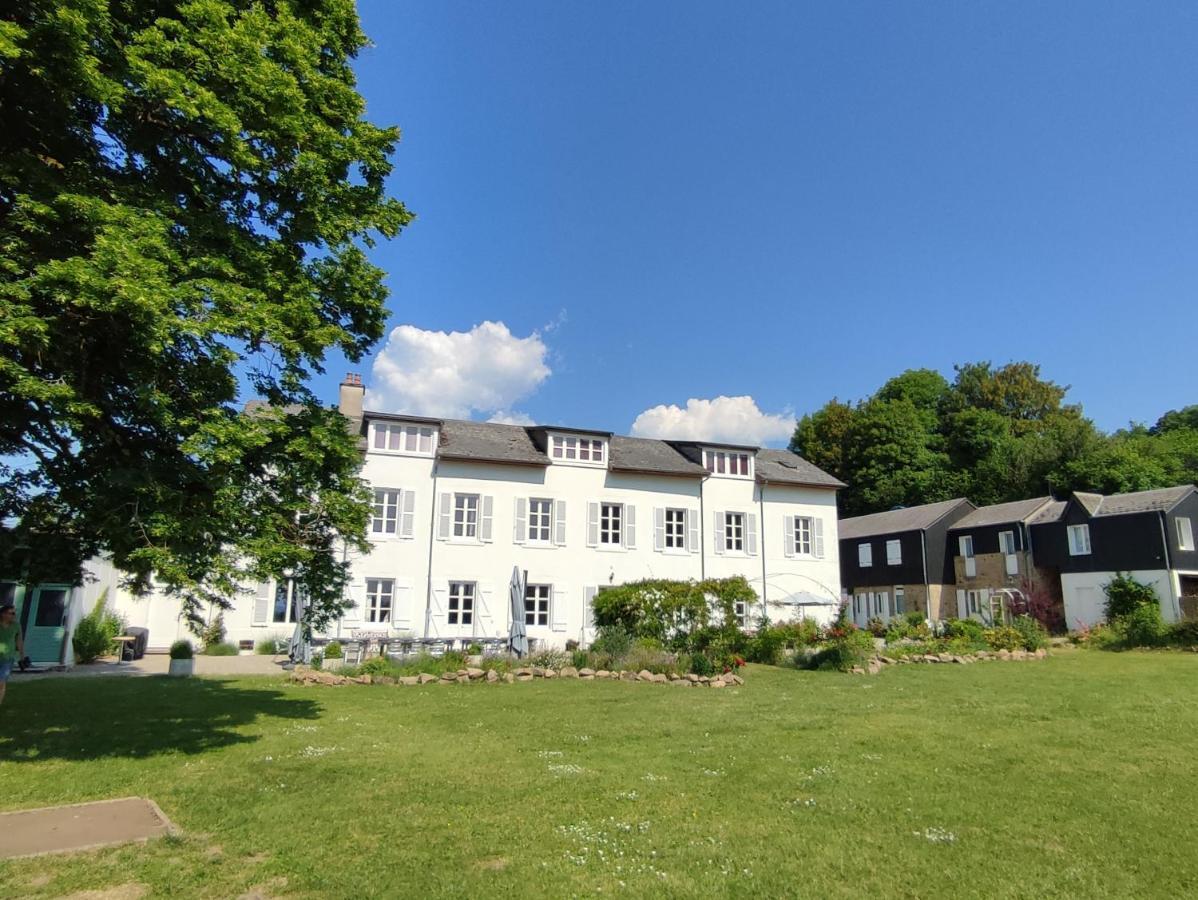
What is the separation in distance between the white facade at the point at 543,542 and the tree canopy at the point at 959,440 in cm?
2339

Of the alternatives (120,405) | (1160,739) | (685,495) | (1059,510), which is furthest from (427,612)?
(1059,510)

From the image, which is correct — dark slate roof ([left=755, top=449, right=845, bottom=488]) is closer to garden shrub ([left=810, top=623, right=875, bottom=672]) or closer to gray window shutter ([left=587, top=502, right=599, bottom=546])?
gray window shutter ([left=587, top=502, right=599, bottom=546])

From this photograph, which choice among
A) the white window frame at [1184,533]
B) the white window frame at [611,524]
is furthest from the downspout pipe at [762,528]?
the white window frame at [1184,533]

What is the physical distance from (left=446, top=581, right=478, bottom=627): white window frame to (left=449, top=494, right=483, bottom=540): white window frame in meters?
1.72

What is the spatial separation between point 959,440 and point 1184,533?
2303cm

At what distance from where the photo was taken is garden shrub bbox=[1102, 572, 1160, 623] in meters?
28.6

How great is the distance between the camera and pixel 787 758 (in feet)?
26.9

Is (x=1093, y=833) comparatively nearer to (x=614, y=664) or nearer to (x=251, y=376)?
(x=251, y=376)

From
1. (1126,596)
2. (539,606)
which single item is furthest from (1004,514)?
(539,606)

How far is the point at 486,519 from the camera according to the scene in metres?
26.7

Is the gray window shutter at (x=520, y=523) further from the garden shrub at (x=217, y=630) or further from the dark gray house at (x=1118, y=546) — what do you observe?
the dark gray house at (x=1118, y=546)

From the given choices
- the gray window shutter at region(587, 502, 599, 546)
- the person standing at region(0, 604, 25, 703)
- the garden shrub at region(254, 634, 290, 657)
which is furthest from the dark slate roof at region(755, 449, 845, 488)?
the person standing at region(0, 604, 25, 703)

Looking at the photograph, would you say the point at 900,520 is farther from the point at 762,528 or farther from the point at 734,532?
the point at 734,532

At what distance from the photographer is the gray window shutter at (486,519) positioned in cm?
2650
